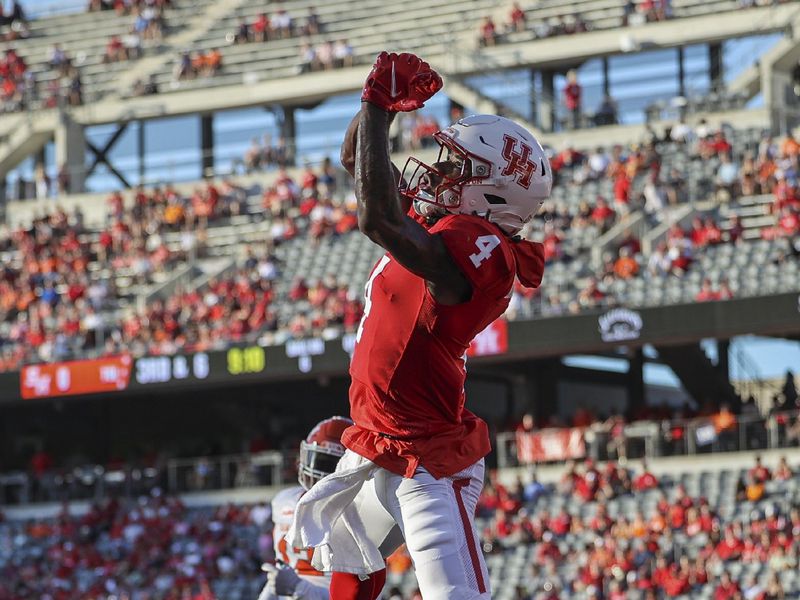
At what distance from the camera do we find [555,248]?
81.8ft

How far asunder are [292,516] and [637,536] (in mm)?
13408

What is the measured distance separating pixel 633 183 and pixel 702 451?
5.89 m

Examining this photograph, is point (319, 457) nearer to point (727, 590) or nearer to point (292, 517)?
point (292, 517)

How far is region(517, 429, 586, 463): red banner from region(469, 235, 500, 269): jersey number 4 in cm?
1731

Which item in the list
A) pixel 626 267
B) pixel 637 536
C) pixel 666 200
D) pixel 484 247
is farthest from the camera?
pixel 666 200


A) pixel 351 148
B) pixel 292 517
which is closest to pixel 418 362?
pixel 351 148

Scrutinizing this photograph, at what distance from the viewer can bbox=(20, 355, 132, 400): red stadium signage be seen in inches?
1051

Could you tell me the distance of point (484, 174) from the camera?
5738 millimetres

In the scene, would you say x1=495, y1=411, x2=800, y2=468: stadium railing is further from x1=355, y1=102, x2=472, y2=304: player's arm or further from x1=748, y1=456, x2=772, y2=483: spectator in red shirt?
x1=355, y1=102, x2=472, y2=304: player's arm

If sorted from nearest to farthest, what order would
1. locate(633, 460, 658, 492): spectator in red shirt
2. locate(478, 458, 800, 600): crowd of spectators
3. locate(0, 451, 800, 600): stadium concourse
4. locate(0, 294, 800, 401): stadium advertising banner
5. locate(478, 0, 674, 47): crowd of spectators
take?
locate(478, 458, 800, 600): crowd of spectators → locate(0, 451, 800, 600): stadium concourse → locate(633, 460, 658, 492): spectator in red shirt → locate(0, 294, 800, 401): stadium advertising banner → locate(478, 0, 674, 47): crowd of spectators

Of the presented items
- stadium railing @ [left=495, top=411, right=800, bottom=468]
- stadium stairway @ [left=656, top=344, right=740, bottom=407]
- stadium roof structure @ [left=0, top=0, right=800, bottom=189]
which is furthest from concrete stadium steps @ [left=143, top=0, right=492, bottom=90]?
stadium railing @ [left=495, top=411, right=800, bottom=468]

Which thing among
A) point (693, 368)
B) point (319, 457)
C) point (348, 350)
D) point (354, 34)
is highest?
point (354, 34)

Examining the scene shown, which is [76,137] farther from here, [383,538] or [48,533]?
[383,538]

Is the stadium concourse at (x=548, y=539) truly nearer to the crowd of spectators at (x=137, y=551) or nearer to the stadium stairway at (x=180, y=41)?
the crowd of spectators at (x=137, y=551)
